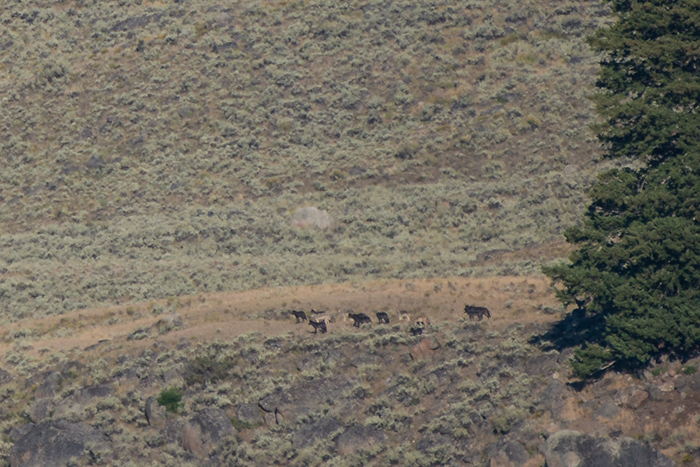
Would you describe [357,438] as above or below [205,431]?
above

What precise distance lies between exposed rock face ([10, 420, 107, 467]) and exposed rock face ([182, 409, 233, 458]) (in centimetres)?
288

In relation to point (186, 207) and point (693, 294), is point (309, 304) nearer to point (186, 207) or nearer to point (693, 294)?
point (693, 294)

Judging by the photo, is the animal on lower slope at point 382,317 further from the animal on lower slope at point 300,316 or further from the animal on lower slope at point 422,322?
the animal on lower slope at point 300,316

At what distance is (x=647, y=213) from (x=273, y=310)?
16.5 m

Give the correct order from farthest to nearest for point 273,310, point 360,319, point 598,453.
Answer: point 273,310, point 360,319, point 598,453

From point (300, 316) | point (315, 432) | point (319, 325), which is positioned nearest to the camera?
point (315, 432)

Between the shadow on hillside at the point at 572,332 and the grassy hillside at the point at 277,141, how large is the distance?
986cm

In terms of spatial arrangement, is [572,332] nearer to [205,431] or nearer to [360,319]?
[360,319]

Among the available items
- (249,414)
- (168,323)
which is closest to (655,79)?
(249,414)

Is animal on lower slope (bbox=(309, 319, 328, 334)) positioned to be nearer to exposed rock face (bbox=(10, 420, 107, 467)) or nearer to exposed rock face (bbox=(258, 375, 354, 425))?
exposed rock face (bbox=(258, 375, 354, 425))

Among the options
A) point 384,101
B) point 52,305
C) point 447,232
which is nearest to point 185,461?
point 52,305

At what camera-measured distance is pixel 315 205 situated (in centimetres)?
6150

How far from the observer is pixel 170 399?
35438 mm

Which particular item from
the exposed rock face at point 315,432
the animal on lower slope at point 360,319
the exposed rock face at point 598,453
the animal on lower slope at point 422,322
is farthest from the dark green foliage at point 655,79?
the exposed rock face at point 315,432
